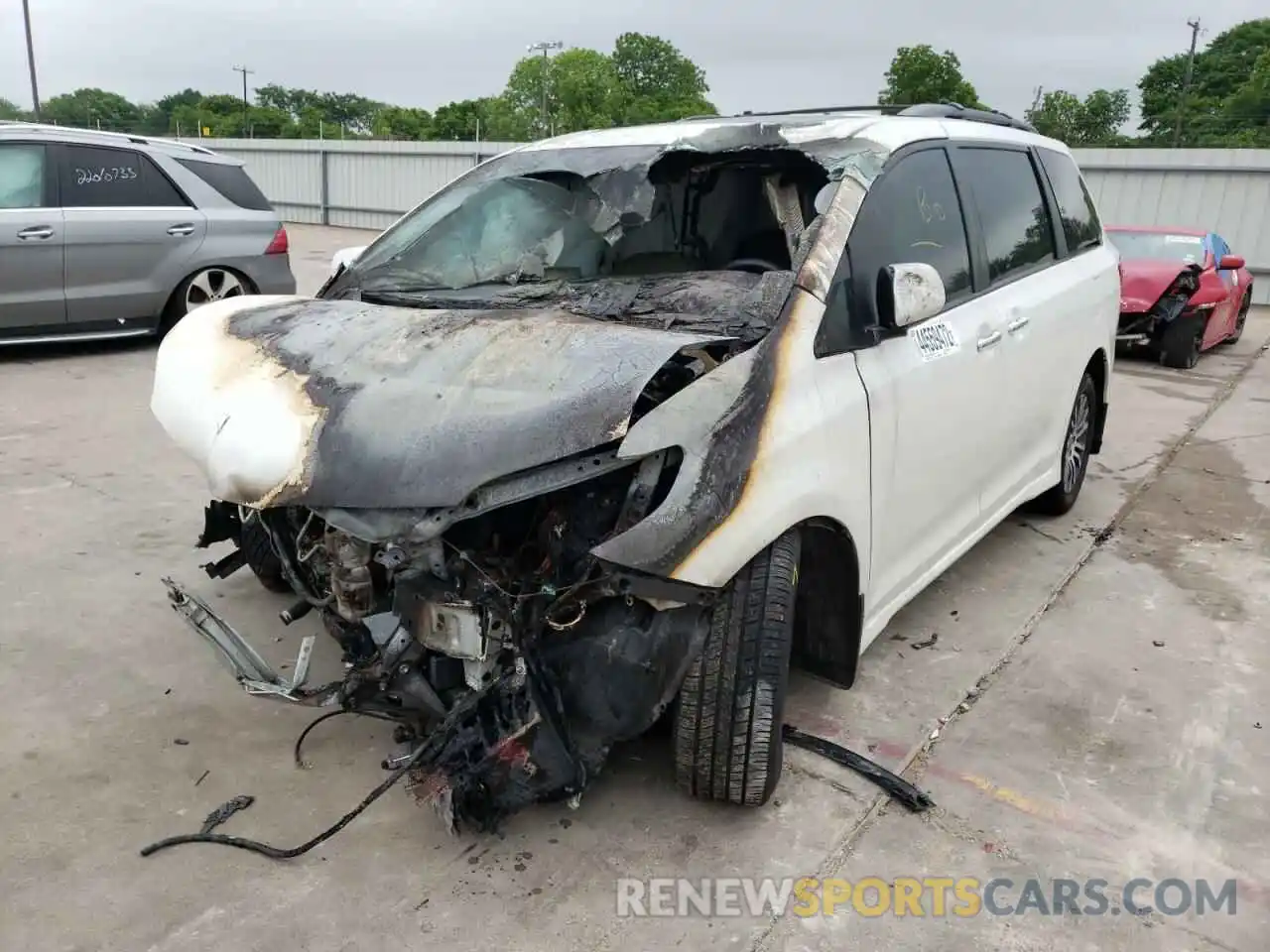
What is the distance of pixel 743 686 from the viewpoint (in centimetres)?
244

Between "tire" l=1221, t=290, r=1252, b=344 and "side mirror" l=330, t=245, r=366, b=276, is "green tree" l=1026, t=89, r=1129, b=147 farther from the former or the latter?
"side mirror" l=330, t=245, r=366, b=276

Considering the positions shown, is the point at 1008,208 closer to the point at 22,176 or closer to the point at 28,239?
the point at 28,239

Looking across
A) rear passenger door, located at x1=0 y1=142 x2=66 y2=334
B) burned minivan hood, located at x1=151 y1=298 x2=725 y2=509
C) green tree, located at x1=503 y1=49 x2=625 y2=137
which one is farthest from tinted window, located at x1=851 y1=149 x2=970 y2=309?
green tree, located at x1=503 y1=49 x2=625 y2=137

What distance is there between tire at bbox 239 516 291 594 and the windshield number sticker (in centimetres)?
208

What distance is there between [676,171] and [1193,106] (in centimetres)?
6402

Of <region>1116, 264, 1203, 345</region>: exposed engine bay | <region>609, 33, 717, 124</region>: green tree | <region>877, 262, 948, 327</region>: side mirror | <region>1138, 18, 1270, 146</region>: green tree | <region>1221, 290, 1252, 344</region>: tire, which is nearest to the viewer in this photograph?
<region>877, 262, 948, 327</region>: side mirror

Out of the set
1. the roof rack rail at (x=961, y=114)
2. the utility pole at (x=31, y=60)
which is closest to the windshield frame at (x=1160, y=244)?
the roof rack rail at (x=961, y=114)

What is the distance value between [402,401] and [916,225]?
5.85 feet

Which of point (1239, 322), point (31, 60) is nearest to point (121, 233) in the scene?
point (1239, 322)

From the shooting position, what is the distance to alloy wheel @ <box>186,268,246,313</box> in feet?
26.6

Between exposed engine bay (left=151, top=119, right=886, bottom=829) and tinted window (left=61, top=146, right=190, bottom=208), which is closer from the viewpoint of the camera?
exposed engine bay (left=151, top=119, right=886, bottom=829)

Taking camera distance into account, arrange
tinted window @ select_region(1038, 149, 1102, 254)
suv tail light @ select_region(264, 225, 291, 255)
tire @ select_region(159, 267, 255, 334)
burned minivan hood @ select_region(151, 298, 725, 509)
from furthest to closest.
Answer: suv tail light @ select_region(264, 225, 291, 255) → tire @ select_region(159, 267, 255, 334) → tinted window @ select_region(1038, 149, 1102, 254) → burned minivan hood @ select_region(151, 298, 725, 509)

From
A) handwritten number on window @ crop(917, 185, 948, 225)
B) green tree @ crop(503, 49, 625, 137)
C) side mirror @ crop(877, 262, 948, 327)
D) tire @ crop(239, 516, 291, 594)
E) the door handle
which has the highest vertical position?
→ green tree @ crop(503, 49, 625, 137)

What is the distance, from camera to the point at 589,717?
2373 millimetres
